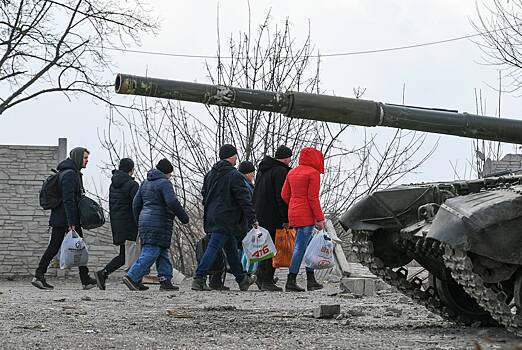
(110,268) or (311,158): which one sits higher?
(311,158)

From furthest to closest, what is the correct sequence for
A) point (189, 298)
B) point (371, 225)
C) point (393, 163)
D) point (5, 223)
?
point (393, 163) < point (5, 223) < point (189, 298) < point (371, 225)

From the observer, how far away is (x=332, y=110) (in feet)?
25.2

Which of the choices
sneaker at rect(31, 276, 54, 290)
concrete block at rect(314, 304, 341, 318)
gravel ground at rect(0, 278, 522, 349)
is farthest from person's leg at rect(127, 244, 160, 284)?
concrete block at rect(314, 304, 341, 318)

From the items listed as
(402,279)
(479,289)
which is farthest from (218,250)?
(479,289)

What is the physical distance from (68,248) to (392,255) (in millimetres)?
4999

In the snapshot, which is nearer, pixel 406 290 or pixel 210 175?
pixel 406 290

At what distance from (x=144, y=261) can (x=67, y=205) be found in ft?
3.82

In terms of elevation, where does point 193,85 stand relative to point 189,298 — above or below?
above

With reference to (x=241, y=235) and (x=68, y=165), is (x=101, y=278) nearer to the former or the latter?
(x=68, y=165)

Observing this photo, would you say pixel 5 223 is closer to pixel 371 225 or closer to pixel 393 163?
pixel 393 163

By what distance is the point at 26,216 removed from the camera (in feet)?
63.4

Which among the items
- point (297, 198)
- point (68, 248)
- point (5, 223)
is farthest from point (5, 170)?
point (297, 198)

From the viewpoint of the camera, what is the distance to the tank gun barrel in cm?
749

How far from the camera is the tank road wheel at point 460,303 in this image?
31.1 feet
